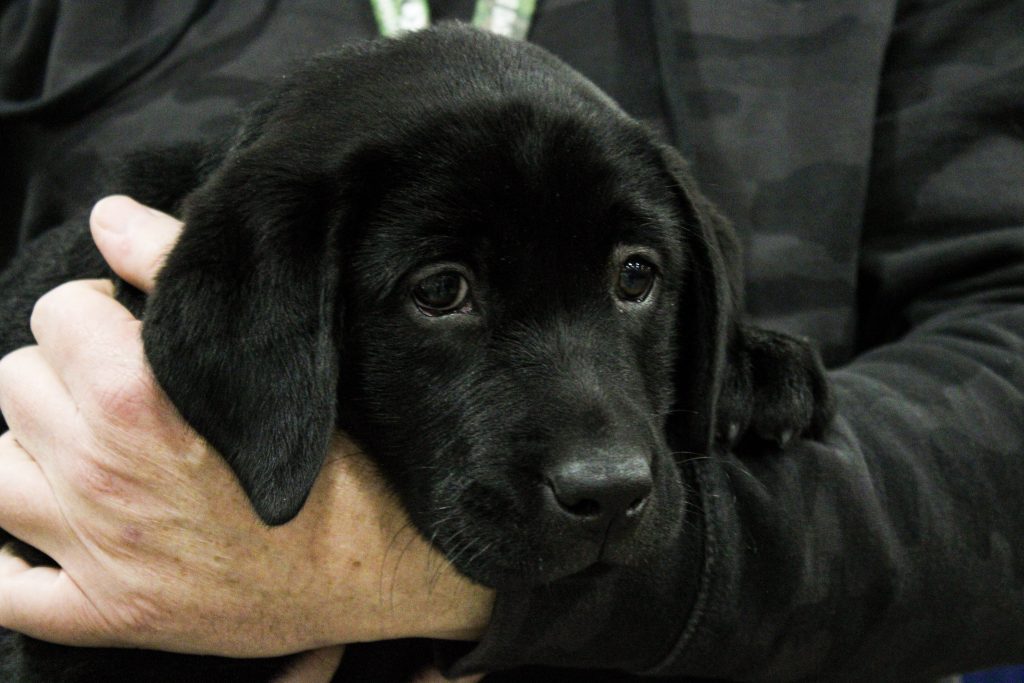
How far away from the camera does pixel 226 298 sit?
1.24 meters

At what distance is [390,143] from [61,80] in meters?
0.93

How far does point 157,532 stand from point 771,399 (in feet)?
2.97

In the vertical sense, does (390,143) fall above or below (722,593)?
above

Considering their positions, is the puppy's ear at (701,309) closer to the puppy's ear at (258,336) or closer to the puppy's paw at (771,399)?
the puppy's paw at (771,399)

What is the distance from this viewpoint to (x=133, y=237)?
142 cm

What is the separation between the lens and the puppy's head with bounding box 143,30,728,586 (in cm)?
122

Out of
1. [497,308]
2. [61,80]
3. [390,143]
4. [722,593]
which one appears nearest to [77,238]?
[61,80]

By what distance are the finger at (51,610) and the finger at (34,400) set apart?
171mm

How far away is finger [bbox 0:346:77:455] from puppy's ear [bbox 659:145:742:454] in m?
0.85

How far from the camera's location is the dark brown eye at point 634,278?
1411mm

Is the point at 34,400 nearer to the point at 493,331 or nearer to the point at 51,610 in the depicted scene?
the point at 51,610

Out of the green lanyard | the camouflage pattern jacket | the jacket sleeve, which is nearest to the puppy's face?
the jacket sleeve

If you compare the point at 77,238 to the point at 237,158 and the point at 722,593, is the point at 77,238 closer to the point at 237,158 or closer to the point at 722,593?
the point at 237,158

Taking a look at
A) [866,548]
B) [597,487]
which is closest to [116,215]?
[597,487]
